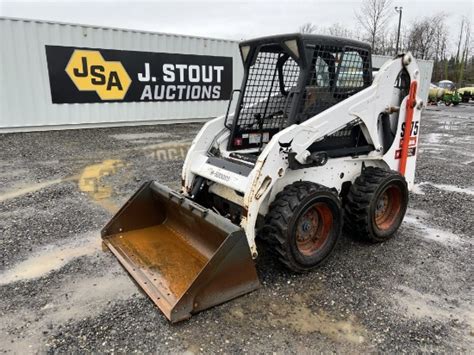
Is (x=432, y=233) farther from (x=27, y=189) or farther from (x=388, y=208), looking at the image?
(x=27, y=189)

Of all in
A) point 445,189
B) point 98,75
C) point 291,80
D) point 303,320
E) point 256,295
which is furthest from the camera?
point 98,75

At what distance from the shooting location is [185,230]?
12.5ft

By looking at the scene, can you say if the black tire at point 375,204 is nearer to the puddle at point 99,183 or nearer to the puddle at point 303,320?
the puddle at point 303,320

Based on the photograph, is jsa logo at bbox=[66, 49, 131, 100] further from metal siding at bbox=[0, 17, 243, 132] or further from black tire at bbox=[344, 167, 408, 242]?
black tire at bbox=[344, 167, 408, 242]

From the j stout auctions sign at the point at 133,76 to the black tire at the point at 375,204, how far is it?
9.01m

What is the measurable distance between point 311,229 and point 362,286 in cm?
66

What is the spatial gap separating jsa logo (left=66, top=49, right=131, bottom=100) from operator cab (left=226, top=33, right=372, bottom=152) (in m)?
7.84

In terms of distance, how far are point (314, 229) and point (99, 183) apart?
4068 millimetres

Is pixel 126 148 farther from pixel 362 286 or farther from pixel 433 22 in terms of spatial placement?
pixel 433 22

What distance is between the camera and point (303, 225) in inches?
140

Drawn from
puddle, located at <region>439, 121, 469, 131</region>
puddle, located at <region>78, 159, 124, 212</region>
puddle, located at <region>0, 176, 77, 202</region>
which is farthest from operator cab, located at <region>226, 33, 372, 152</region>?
puddle, located at <region>439, 121, 469, 131</region>

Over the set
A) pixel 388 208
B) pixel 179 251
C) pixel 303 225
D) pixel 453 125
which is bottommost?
pixel 453 125

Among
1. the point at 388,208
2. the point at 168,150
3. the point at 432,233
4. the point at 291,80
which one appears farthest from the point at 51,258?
Answer: the point at 168,150

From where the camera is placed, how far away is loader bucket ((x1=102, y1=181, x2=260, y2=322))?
288 centimetres
